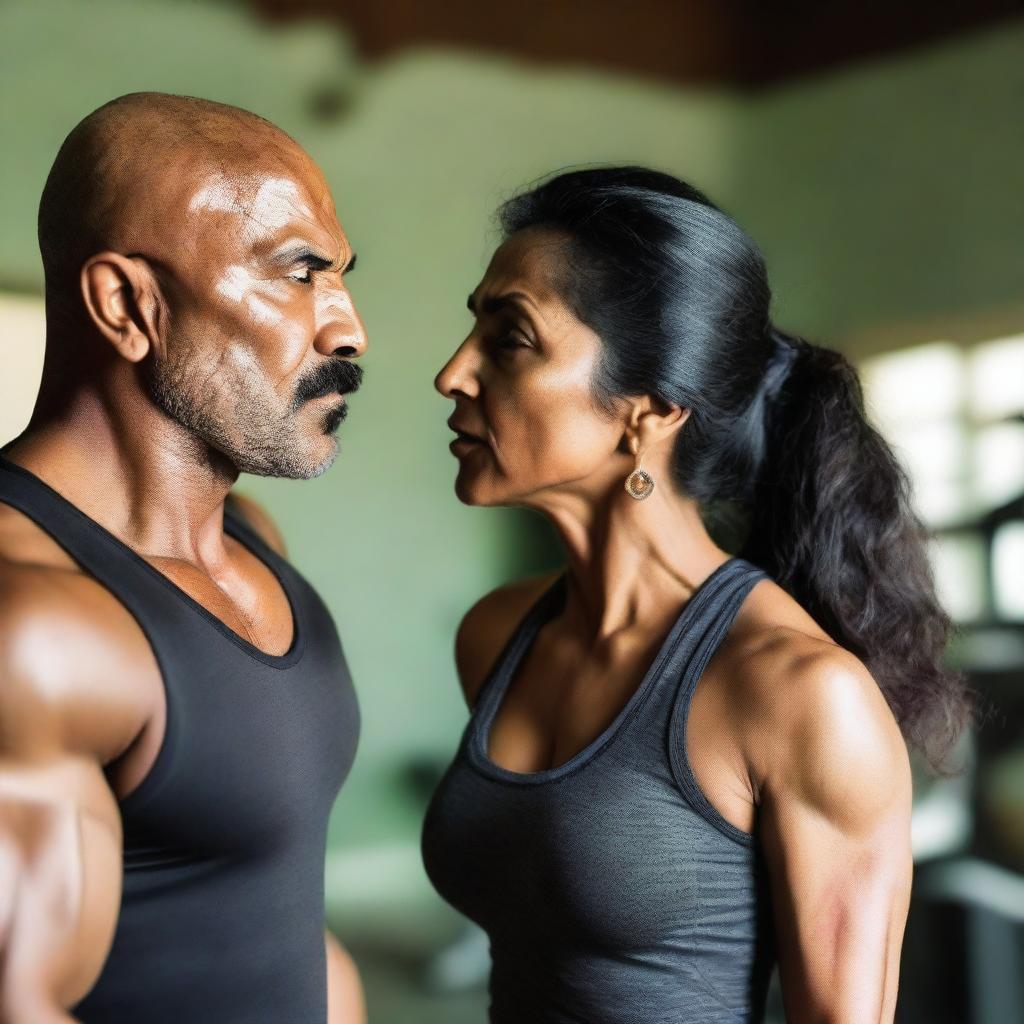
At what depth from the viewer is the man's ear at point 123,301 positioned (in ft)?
3.68

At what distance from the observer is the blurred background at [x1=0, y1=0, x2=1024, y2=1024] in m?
2.98

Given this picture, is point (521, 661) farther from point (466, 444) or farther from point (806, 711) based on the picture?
point (806, 711)

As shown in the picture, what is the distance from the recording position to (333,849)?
323 cm

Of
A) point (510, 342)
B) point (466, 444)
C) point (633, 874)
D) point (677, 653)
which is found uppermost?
point (510, 342)

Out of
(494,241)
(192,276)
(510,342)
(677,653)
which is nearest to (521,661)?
(677,653)

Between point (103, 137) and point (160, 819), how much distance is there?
61 centimetres

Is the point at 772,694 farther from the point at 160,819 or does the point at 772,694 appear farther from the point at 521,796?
the point at 160,819

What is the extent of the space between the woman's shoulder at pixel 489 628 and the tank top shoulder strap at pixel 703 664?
324mm

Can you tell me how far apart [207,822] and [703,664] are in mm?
504

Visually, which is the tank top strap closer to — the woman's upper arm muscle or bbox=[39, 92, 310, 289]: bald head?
the woman's upper arm muscle

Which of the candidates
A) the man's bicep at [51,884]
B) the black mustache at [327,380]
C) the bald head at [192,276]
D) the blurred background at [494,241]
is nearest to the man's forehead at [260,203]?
the bald head at [192,276]

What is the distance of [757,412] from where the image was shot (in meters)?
1.49

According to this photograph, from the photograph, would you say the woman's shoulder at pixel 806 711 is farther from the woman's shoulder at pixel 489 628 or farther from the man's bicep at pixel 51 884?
the man's bicep at pixel 51 884

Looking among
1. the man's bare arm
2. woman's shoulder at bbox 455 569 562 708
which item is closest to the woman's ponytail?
woman's shoulder at bbox 455 569 562 708
